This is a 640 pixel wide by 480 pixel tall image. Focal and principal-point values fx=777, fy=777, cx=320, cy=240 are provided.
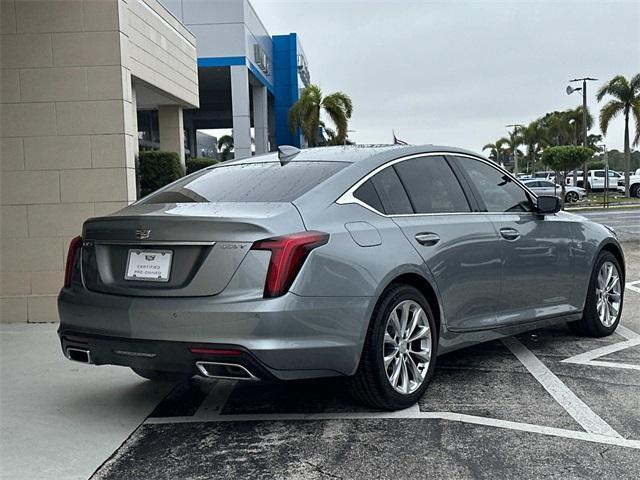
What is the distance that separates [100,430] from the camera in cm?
444

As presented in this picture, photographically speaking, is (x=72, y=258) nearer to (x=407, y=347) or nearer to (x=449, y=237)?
(x=407, y=347)

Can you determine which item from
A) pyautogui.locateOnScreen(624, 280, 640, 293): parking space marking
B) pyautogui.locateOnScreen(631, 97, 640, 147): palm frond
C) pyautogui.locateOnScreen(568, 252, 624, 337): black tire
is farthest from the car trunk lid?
pyautogui.locateOnScreen(631, 97, 640, 147): palm frond

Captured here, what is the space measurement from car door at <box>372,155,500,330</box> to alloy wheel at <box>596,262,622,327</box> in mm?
1667

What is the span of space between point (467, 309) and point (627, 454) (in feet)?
4.86

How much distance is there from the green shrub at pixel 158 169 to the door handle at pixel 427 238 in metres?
10.2

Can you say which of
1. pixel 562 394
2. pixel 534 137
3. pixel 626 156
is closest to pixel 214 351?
pixel 562 394

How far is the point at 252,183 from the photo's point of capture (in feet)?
15.5

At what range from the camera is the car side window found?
18.3ft

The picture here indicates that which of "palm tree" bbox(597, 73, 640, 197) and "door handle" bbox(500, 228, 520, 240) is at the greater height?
"palm tree" bbox(597, 73, 640, 197)

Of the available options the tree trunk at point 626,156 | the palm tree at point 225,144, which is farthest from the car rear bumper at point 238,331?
the palm tree at point 225,144

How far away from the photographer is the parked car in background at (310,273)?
3900mm

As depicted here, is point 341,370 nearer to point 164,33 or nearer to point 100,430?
point 100,430

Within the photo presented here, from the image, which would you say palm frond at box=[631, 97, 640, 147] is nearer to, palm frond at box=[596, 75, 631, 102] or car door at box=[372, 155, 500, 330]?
palm frond at box=[596, 75, 631, 102]

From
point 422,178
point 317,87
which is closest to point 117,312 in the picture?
point 422,178
